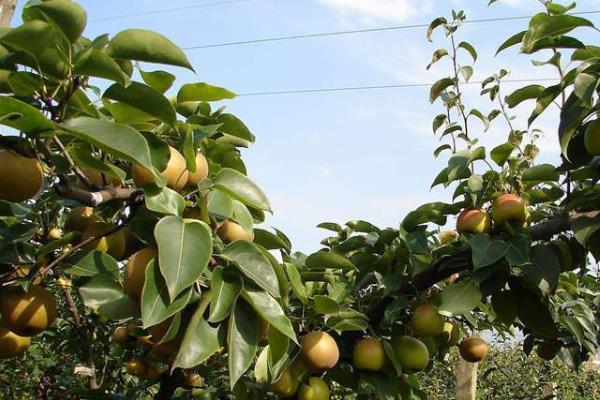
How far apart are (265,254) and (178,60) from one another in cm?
34

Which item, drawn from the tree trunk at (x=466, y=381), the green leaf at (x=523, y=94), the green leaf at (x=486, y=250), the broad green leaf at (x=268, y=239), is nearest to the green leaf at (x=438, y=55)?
the green leaf at (x=523, y=94)

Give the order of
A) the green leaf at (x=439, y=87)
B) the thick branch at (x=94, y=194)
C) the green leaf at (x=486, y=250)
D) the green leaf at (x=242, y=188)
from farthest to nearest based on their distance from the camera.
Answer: the green leaf at (x=439, y=87), the green leaf at (x=486, y=250), the green leaf at (x=242, y=188), the thick branch at (x=94, y=194)

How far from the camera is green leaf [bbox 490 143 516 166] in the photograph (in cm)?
164

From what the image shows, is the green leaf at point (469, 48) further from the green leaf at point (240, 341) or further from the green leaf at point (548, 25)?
the green leaf at point (240, 341)

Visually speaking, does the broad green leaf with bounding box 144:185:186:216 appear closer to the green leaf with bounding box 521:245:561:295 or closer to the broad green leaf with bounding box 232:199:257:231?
the broad green leaf with bounding box 232:199:257:231

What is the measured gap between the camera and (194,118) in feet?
3.73

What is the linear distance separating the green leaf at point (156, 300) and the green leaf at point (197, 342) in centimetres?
6

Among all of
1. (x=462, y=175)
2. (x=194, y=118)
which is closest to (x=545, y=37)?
(x=462, y=175)

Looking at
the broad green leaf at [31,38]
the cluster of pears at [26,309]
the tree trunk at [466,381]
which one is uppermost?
the broad green leaf at [31,38]

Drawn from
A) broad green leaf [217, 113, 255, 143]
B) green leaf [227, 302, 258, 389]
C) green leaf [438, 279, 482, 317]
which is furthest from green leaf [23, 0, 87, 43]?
green leaf [438, 279, 482, 317]

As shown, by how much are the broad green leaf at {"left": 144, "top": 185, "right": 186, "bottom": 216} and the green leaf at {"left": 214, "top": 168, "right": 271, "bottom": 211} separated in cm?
8

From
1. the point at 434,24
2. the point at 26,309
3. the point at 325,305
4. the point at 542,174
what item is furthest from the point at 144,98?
the point at 434,24

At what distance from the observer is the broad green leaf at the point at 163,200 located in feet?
3.05

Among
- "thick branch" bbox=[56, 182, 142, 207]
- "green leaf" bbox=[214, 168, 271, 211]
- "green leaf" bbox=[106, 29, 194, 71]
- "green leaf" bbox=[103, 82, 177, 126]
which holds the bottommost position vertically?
"thick branch" bbox=[56, 182, 142, 207]
